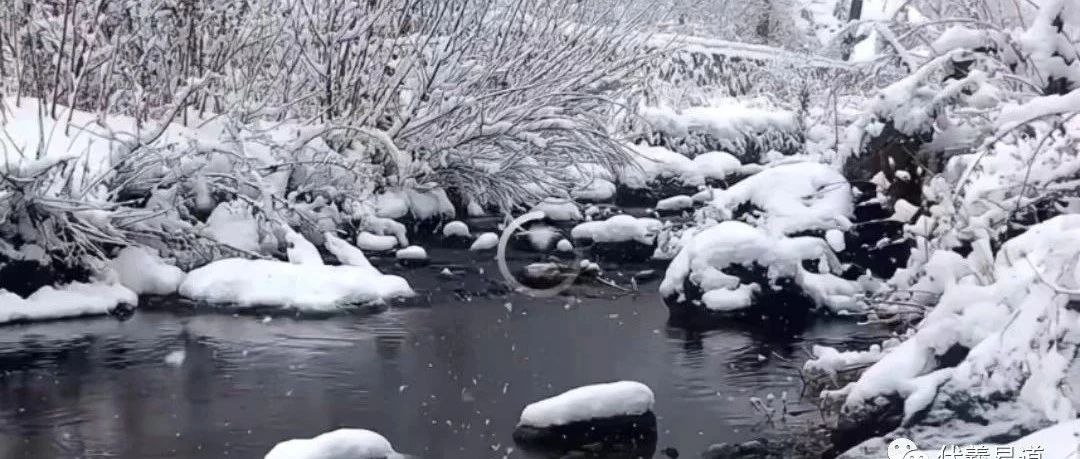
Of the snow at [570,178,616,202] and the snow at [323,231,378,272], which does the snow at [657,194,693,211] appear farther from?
the snow at [323,231,378,272]

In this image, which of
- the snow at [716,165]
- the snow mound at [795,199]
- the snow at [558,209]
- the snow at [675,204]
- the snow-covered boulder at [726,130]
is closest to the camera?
the snow mound at [795,199]

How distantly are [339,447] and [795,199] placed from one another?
266 inches

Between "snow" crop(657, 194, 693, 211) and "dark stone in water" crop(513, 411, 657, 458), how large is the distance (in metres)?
9.63

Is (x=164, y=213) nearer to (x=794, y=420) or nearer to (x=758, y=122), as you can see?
(x=794, y=420)

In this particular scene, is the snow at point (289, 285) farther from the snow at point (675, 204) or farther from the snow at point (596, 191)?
the snow at point (596, 191)

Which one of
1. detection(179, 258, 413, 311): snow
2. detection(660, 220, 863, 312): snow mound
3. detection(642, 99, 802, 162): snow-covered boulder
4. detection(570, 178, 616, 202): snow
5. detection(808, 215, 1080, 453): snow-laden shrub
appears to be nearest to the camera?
detection(808, 215, 1080, 453): snow-laden shrub

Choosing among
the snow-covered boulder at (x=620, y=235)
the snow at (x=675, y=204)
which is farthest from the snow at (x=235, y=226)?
the snow at (x=675, y=204)

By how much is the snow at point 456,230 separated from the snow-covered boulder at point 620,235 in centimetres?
126

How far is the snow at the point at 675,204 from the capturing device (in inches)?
638

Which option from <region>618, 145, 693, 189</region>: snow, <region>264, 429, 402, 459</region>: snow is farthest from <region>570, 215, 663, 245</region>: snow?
<region>264, 429, 402, 459</region>: snow

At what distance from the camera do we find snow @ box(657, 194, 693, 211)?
16203 millimetres

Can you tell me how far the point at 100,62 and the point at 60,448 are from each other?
6273mm

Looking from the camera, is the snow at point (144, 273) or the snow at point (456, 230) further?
the snow at point (456, 230)

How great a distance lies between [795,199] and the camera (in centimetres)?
1144
